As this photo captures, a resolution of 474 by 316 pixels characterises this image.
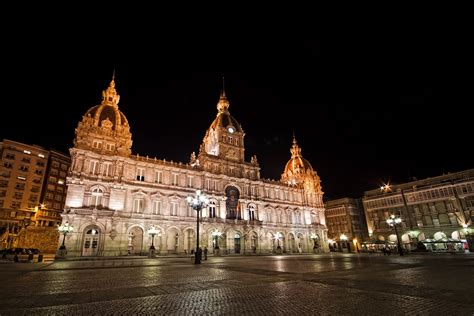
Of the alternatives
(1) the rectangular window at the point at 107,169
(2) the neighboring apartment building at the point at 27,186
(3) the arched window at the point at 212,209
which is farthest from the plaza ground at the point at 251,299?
(2) the neighboring apartment building at the point at 27,186

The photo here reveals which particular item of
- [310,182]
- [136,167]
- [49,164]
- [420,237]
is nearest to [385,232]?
[420,237]

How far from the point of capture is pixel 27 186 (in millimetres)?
64938

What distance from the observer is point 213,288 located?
938 centimetres

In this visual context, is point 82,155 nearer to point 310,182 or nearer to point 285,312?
point 285,312

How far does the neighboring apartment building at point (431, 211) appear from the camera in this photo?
160ft

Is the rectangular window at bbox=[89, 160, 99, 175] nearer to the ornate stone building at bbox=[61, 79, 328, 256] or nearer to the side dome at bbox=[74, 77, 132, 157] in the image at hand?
the ornate stone building at bbox=[61, 79, 328, 256]

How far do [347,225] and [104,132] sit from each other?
201ft

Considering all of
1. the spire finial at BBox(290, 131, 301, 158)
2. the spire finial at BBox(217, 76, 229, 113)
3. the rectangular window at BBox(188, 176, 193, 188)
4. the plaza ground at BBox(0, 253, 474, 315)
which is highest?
the spire finial at BBox(217, 76, 229, 113)

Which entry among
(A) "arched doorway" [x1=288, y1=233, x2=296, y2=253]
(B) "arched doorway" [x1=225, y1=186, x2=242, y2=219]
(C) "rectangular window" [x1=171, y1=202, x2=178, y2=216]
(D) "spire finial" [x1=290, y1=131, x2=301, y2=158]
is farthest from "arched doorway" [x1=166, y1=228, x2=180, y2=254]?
(D) "spire finial" [x1=290, y1=131, x2=301, y2=158]

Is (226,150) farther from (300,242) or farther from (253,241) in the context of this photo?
(300,242)

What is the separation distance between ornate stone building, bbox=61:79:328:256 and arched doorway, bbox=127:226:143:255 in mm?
143

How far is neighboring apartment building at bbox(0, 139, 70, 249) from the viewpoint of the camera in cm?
6009

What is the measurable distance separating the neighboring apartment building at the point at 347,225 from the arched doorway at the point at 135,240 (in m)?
50.6

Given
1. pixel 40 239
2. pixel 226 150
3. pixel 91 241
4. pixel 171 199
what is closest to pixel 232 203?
pixel 226 150
